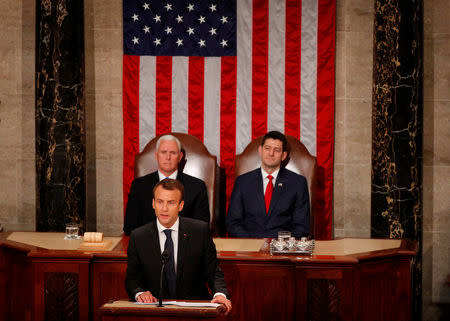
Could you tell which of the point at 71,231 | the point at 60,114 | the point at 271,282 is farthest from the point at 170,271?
the point at 60,114

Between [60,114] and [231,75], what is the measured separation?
1871 millimetres

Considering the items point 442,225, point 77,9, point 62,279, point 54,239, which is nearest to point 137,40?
point 77,9

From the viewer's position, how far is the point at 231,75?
286 inches

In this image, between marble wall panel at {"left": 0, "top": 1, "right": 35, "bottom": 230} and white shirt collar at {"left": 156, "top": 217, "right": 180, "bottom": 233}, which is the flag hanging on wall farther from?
white shirt collar at {"left": 156, "top": 217, "right": 180, "bottom": 233}

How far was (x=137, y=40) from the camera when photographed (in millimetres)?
7246

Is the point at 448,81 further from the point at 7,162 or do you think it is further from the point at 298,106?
the point at 7,162

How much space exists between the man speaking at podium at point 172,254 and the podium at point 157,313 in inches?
18.9

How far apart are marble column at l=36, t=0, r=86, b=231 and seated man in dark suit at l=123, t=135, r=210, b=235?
1.02 metres

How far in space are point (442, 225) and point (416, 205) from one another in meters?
0.68

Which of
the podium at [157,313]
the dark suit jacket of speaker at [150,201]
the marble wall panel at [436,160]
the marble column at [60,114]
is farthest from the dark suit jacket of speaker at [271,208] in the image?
the podium at [157,313]

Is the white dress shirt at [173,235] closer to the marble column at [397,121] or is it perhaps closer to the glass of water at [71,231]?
the glass of water at [71,231]

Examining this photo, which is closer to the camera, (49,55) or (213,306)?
(213,306)

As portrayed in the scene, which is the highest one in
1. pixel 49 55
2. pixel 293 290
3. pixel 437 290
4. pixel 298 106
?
pixel 49 55

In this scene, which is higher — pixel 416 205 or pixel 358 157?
pixel 358 157
